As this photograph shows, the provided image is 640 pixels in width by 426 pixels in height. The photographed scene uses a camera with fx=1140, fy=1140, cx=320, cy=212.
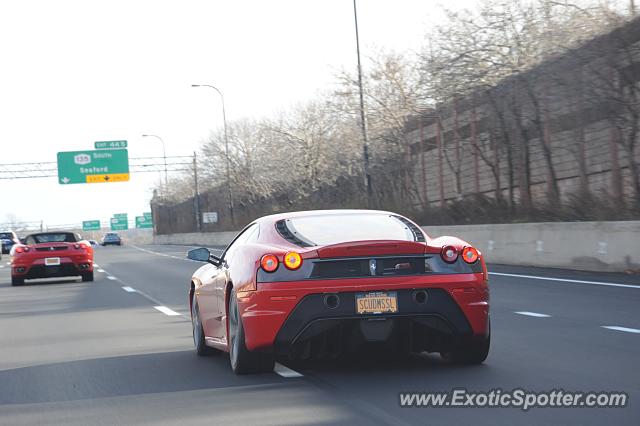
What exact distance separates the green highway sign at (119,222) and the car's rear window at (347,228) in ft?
498

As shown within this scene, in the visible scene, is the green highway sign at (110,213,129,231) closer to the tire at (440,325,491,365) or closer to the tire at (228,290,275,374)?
the tire at (228,290,275,374)

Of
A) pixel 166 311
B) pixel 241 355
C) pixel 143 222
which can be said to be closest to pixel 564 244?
pixel 166 311

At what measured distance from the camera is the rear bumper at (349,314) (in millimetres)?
8016

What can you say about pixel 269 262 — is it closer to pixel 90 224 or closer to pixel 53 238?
pixel 53 238

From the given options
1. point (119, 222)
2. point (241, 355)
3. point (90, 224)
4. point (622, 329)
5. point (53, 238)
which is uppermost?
point (90, 224)

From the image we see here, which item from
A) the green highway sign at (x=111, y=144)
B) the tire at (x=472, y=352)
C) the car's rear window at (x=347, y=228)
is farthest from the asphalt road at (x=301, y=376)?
the green highway sign at (x=111, y=144)

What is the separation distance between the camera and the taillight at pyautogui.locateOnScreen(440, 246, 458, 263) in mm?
8297

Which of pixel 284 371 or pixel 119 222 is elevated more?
pixel 119 222

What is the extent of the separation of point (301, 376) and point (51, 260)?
60.8ft

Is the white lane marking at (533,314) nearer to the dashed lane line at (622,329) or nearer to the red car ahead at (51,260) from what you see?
the dashed lane line at (622,329)

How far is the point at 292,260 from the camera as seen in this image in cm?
816

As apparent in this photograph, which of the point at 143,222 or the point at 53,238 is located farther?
the point at 143,222

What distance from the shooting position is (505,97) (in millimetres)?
30422

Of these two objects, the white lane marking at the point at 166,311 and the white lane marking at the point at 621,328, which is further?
the white lane marking at the point at 166,311
